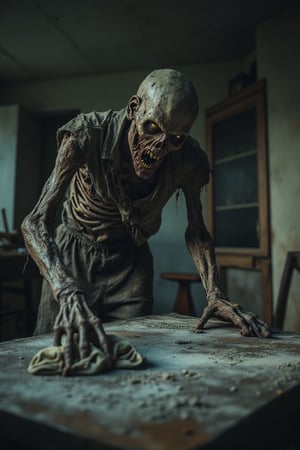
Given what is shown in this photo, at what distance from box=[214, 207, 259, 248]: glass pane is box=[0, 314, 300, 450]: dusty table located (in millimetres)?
2373

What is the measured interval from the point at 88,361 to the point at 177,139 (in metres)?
0.83

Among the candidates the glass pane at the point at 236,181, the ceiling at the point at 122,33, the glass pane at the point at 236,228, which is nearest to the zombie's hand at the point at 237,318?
the glass pane at the point at 236,228

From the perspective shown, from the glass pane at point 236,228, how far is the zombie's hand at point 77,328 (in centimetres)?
257

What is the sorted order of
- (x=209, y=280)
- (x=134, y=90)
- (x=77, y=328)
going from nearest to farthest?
(x=77, y=328)
(x=209, y=280)
(x=134, y=90)

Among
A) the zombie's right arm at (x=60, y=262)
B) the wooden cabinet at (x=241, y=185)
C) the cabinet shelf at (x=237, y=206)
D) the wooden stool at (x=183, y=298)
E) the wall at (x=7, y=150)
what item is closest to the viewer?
the zombie's right arm at (x=60, y=262)

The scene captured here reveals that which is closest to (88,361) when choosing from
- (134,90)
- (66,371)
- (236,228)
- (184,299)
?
(66,371)

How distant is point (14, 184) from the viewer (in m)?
4.69

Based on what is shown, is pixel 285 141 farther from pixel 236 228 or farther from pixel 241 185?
pixel 236 228

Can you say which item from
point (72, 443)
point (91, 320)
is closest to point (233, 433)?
point (72, 443)

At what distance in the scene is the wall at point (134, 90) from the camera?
4383mm

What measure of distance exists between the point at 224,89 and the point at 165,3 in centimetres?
124

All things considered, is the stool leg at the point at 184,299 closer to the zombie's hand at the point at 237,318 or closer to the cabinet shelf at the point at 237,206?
the cabinet shelf at the point at 237,206

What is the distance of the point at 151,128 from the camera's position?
147 cm

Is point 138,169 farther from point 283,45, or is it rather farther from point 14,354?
point 283,45
